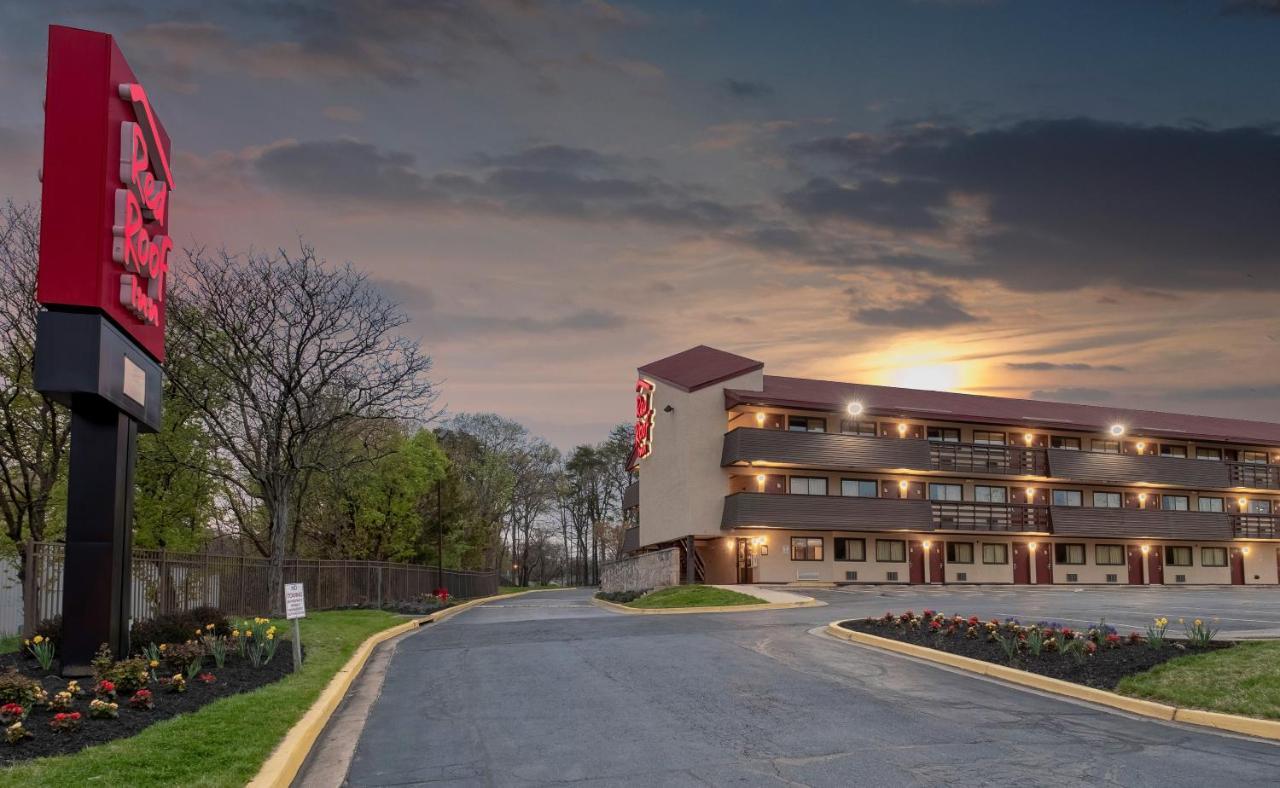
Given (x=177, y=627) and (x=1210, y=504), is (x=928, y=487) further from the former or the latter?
(x=177, y=627)

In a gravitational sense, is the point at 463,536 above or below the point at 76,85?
below

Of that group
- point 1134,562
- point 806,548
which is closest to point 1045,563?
point 1134,562

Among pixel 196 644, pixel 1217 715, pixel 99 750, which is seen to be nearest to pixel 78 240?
pixel 196 644

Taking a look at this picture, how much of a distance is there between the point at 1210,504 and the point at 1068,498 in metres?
11.9

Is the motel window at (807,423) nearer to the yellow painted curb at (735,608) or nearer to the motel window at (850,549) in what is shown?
the motel window at (850,549)

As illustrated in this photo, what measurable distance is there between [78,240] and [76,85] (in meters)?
2.25

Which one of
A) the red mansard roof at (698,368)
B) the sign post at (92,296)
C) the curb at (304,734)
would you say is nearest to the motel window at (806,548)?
the red mansard roof at (698,368)

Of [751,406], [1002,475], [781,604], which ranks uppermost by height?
[751,406]

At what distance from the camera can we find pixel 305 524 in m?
59.6

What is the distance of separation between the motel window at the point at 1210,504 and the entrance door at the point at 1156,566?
4.97m

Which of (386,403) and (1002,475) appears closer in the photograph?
(386,403)

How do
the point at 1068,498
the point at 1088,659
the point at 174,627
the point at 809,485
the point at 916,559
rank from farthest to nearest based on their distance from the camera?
1. the point at 1068,498
2. the point at 916,559
3. the point at 809,485
4. the point at 174,627
5. the point at 1088,659

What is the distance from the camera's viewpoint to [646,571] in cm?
5359

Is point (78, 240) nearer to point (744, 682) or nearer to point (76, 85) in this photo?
point (76, 85)
